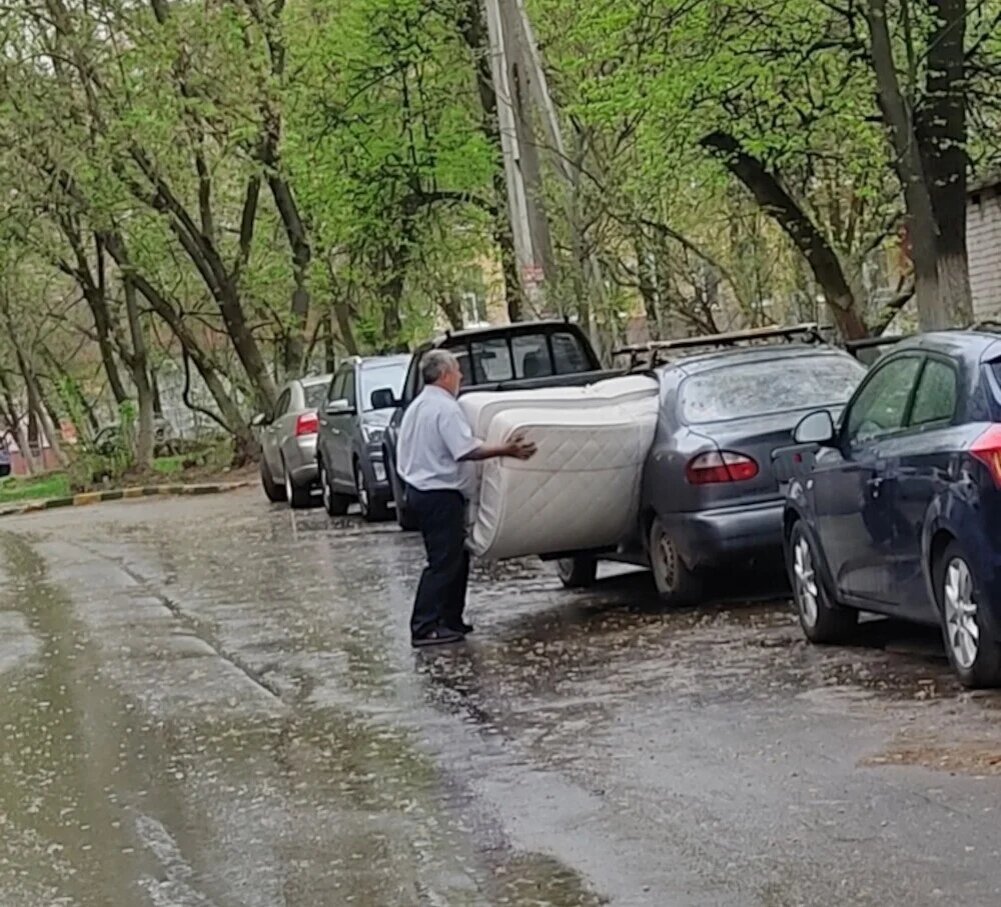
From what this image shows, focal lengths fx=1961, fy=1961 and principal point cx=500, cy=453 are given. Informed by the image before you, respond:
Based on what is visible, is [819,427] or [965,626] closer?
[965,626]

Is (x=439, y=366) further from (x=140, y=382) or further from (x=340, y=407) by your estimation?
(x=140, y=382)

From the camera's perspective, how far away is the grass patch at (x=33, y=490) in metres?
39.7

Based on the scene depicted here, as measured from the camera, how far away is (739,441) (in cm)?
1193

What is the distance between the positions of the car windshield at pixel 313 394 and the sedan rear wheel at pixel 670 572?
13.9m

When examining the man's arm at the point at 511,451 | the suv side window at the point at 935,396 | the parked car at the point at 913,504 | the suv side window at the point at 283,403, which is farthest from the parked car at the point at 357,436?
the suv side window at the point at 935,396

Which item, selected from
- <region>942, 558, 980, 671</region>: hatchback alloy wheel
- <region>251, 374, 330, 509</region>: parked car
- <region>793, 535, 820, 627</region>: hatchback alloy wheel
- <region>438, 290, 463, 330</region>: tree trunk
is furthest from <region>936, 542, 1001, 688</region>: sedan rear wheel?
<region>438, 290, 463, 330</region>: tree trunk

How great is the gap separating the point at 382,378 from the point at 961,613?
46.0ft

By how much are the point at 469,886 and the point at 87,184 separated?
2702 centimetres

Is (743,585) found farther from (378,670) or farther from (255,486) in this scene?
(255,486)

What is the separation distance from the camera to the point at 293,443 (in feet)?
84.3

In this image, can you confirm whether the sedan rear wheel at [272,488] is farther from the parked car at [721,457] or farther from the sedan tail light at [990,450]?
the sedan tail light at [990,450]

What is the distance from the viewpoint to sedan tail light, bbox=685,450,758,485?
1186 cm

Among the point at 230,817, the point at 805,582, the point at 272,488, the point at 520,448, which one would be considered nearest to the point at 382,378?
the point at 272,488

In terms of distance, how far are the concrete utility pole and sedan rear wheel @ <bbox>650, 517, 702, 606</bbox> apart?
9.36 metres
